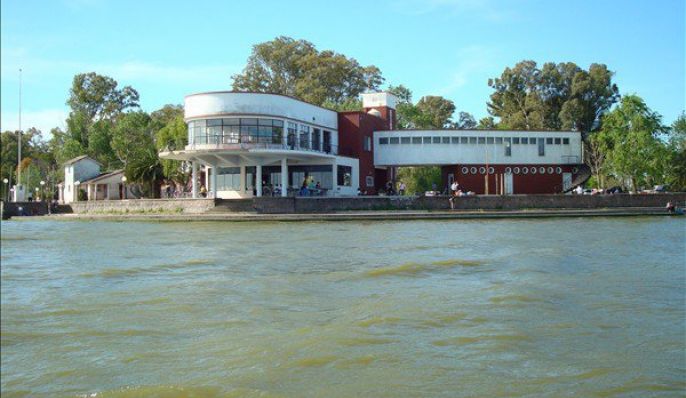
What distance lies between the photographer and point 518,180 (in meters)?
49.5

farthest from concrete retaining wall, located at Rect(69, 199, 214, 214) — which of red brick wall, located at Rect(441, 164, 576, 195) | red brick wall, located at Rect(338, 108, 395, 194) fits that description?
red brick wall, located at Rect(441, 164, 576, 195)

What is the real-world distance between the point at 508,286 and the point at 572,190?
4163cm

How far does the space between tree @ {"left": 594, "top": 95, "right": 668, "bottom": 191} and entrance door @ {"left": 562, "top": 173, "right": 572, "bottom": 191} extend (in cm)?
328

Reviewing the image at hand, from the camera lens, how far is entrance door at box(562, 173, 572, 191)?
50344 mm

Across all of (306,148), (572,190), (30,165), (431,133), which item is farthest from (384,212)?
(30,165)

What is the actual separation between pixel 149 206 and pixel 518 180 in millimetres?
27913

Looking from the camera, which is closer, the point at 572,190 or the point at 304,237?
the point at 304,237

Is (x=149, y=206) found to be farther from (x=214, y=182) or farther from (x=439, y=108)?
(x=439, y=108)

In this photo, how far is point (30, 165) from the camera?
64.2 m

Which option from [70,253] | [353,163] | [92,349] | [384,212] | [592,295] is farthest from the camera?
[353,163]

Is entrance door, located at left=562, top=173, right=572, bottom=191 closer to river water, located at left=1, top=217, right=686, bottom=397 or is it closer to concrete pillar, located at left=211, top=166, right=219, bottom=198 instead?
concrete pillar, located at left=211, top=166, right=219, bottom=198

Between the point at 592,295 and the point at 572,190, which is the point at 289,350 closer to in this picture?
the point at 592,295

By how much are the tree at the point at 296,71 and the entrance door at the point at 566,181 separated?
103 ft

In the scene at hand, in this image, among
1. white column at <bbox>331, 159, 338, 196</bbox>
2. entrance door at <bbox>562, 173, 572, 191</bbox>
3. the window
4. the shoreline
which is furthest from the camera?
entrance door at <bbox>562, 173, 572, 191</bbox>
